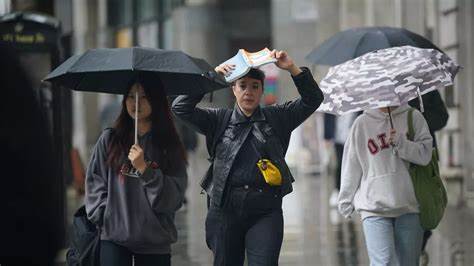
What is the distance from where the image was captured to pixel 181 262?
9.97 metres

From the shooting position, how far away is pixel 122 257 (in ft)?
19.4

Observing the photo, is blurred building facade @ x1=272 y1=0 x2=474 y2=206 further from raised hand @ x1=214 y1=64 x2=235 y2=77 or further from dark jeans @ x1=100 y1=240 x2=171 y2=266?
dark jeans @ x1=100 y1=240 x2=171 y2=266

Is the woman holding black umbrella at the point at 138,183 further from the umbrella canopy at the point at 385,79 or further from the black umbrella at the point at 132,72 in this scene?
the umbrella canopy at the point at 385,79

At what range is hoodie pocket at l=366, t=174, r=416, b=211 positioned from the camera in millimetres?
6867

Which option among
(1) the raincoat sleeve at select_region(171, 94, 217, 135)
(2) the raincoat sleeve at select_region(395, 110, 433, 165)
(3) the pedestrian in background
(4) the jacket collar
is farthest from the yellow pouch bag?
(3) the pedestrian in background

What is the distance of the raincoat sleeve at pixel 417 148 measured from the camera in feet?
22.5

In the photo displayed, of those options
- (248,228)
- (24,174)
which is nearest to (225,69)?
(248,228)

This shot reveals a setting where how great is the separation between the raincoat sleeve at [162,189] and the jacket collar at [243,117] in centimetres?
58

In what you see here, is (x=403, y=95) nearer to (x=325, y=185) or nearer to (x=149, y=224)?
(x=149, y=224)

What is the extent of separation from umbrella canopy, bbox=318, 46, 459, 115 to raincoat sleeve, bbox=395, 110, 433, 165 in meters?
0.28

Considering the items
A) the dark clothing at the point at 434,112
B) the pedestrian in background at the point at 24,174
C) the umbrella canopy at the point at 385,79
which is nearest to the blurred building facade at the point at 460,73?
the dark clothing at the point at 434,112

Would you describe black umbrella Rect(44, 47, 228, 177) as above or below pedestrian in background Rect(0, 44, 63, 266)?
below

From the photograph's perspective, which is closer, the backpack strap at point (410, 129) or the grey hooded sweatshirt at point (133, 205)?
the grey hooded sweatshirt at point (133, 205)

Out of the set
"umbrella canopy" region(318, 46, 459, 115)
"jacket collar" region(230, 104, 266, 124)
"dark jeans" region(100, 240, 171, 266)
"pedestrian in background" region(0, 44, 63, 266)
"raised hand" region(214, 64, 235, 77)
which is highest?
"pedestrian in background" region(0, 44, 63, 266)
